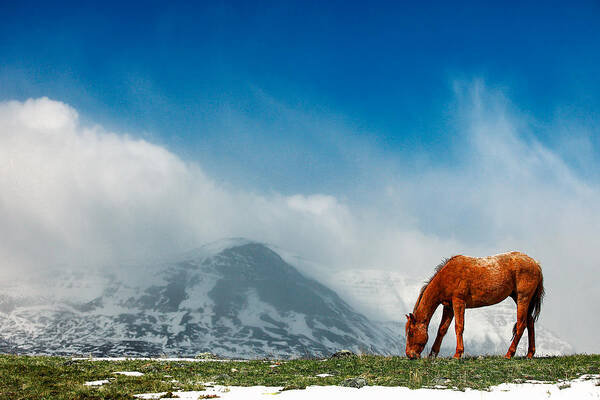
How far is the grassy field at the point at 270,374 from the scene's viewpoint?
47.0 ft

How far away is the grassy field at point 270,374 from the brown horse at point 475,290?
6.34 feet

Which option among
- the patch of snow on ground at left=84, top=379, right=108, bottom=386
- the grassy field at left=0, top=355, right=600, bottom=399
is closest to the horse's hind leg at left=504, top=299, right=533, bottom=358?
the grassy field at left=0, top=355, right=600, bottom=399

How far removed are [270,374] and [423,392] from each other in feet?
21.6

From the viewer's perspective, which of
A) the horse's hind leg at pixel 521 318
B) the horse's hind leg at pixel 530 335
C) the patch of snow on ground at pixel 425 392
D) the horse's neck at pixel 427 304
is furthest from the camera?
the horse's neck at pixel 427 304

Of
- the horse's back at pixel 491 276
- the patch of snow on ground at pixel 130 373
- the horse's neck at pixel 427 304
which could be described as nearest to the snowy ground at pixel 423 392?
the patch of snow on ground at pixel 130 373

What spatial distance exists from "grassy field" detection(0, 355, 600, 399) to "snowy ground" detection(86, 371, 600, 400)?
54 centimetres

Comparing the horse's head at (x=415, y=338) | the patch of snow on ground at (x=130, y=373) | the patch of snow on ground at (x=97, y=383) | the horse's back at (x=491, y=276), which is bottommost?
the patch of snow on ground at (x=97, y=383)

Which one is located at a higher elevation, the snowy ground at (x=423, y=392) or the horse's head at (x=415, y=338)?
the horse's head at (x=415, y=338)

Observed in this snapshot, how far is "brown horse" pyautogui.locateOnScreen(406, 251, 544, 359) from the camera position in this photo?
855 inches

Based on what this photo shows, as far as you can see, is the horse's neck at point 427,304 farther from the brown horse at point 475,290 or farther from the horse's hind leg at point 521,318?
the horse's hind leg at point 521,318

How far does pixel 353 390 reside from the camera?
1409 cm

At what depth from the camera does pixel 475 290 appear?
72.1 ft

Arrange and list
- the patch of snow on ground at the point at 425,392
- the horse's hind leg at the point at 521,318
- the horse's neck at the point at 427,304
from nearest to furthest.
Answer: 1. the patch of snow on ground at the point at 425,392
2. the horse's hind leg at the point at 521,318
3. the horse's neck at the point at 427,304

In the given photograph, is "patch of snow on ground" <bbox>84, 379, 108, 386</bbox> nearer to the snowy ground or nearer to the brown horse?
the snowy ground
